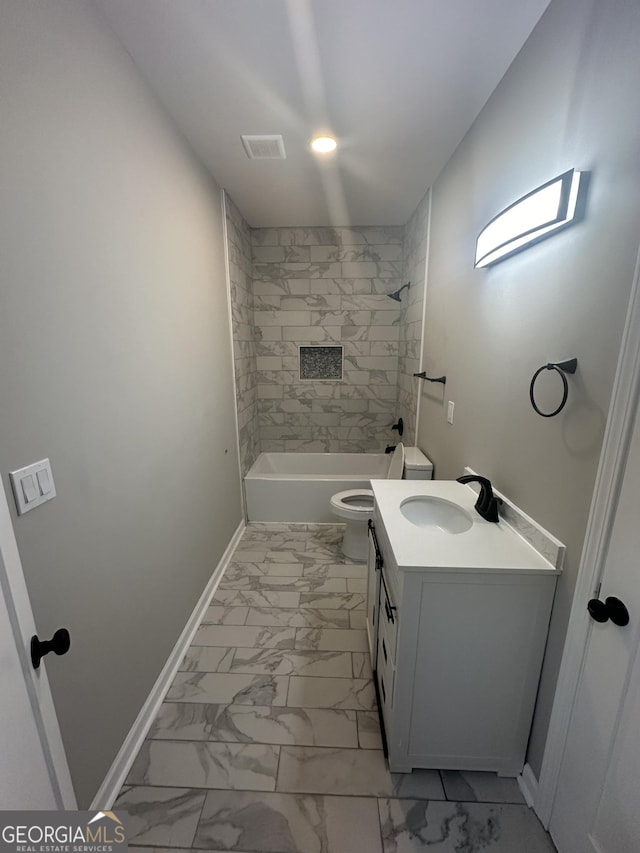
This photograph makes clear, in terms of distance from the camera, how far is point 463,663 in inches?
44.5

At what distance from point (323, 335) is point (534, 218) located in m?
2.56

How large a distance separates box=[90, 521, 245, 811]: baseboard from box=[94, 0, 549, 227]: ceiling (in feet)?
8.57

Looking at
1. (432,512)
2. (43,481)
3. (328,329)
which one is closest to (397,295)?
(328,329)

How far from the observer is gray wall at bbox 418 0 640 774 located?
2.75 feet

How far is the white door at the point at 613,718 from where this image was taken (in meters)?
0.78

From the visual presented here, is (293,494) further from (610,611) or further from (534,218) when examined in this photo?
(534,218)

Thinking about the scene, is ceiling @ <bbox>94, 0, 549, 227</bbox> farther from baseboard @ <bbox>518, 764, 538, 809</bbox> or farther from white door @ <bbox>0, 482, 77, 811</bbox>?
baseboard @ <bbox>518, 764, 538, 809</bbox>

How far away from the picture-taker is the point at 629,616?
794 millimetres

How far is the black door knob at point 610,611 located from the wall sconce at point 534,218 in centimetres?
104

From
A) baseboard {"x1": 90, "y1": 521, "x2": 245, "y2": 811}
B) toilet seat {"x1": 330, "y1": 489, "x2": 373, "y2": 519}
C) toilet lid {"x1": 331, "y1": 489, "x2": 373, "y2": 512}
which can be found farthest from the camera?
toilet lid {"x1": 331, "y1": 489, "x2": 373, "y2": 512}

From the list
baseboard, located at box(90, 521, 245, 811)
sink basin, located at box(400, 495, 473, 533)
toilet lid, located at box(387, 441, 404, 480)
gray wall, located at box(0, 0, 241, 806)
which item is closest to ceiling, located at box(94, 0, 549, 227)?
gray wall, located at box(0, 0, 241, 806)

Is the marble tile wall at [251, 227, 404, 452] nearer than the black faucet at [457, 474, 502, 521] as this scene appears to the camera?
No

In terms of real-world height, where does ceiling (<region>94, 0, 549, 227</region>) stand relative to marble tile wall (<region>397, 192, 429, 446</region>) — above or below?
above

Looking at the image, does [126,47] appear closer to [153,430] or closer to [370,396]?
[153,430]
